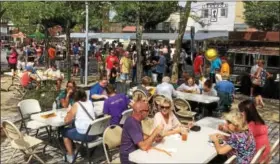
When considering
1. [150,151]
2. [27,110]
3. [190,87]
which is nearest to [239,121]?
[150,151]

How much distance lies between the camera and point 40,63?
20.6m

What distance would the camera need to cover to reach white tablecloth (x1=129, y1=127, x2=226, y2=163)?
3.80 meters

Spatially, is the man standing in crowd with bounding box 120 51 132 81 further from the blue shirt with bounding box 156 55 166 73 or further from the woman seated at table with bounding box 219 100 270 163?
the woman seated at table with bounding box 219 100 270 163

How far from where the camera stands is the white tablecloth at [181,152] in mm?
3799

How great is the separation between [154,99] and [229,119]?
3153 mm

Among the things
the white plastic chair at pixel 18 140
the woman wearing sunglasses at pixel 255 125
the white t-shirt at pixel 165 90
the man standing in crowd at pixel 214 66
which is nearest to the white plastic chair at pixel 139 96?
the white t-shirt at pixel 165 90

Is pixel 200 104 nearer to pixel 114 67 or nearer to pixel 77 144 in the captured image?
pixel 77 144

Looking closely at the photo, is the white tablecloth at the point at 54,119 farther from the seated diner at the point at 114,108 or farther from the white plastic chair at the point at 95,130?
the seated diner at the point at 114,108

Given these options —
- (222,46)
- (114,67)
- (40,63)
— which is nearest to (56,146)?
(114,67)

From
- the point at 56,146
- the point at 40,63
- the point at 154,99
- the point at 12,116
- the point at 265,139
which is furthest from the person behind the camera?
the point at 40,63

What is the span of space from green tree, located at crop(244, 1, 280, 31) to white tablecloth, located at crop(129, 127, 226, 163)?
2944 cm

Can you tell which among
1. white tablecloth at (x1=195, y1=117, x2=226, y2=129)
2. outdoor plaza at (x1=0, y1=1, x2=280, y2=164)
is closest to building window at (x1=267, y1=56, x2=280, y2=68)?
outdoor plaza at (x1=0, y1=1, x2=280, y2=164)

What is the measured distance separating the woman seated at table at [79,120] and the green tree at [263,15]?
95.8 feet

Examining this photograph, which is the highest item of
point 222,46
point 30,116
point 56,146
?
point 222,46
